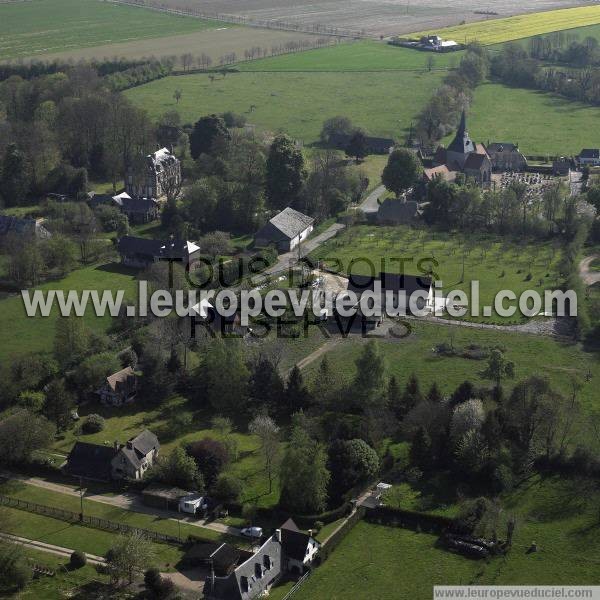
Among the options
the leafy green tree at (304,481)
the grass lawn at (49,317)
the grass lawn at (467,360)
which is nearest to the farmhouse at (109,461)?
the leafy green tree at (304,481)

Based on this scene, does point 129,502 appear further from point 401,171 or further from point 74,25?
point 74,25

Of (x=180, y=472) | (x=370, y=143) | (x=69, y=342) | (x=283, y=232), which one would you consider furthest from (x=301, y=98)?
Answer: (x=180, y=472)

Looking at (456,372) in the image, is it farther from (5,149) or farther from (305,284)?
(5,149)

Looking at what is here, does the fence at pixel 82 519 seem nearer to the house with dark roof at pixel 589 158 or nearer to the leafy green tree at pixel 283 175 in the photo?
the leafy green tree at pixel 283 175

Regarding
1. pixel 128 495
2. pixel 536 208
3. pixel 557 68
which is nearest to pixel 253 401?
pixel 128 495

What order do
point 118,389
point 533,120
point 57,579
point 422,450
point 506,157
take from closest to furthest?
1. point 57,579
2. point 422,450
3. point 118,389
4. point 506,157
5. point 533,120

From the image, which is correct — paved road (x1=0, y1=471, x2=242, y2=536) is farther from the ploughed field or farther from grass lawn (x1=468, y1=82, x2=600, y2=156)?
the ploughed field
